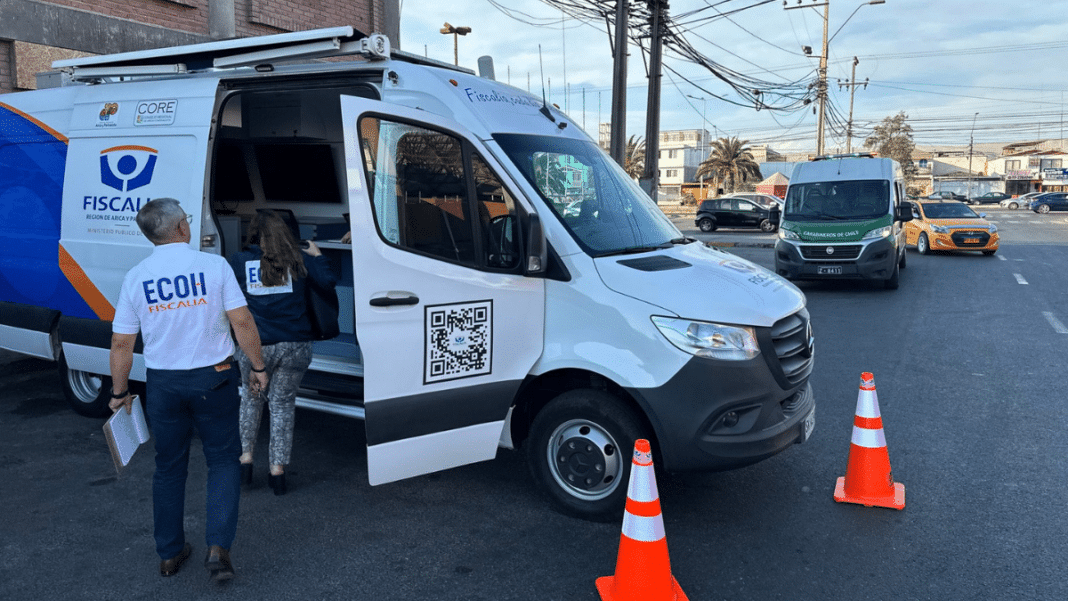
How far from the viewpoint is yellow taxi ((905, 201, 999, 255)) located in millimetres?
20125

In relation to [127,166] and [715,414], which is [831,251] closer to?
[715,414]

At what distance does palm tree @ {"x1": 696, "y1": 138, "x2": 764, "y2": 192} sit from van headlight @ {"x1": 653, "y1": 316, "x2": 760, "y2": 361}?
65.7m

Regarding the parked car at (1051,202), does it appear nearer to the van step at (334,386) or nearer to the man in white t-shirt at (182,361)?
the van step at (334,386)

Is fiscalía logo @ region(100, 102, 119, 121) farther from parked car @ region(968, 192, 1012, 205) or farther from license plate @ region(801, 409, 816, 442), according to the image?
parked car @ region(968, 192, 1012, 205)

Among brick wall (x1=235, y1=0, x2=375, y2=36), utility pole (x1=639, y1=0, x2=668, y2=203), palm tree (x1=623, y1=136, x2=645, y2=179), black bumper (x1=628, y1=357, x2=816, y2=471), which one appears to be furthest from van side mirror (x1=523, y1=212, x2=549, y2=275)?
palm tree (x1=623, y1=136, x2=645, y2=179)

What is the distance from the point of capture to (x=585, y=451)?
4.25 metres

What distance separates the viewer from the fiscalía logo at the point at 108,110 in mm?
5605

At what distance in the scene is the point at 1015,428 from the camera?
235 inches

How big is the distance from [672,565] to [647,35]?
1746cm

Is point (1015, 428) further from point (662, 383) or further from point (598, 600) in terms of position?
point (598, 600)

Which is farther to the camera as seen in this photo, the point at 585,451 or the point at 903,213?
the point at 903,213

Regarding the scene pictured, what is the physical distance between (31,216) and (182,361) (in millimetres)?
3439

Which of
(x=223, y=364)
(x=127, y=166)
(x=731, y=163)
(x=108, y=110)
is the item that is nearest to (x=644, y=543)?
(x=223, y=364)

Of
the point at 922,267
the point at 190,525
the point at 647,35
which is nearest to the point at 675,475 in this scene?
the point at 190,525
